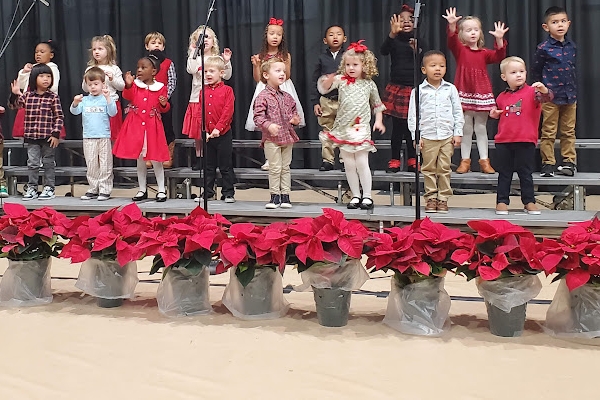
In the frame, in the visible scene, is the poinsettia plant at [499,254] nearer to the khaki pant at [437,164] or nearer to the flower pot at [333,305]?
the flower pot at [333,305]

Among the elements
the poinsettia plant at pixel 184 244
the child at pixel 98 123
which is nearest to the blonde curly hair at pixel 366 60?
the child at pixel 98 123

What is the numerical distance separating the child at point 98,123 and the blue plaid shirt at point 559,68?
3164mm

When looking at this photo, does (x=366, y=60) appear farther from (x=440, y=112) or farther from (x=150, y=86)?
(x=150, y=86)

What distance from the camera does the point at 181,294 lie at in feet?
10.5

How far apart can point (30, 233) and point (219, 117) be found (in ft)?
7.04

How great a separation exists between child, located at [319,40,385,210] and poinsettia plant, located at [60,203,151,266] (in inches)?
74.3

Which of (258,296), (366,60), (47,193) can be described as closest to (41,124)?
(47,193)

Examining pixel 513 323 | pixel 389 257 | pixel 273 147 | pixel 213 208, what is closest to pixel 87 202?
pixel 213 208

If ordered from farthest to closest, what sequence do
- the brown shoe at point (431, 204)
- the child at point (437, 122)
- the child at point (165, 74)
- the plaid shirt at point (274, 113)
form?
the child at point (165, 74) < the plaid shirt at point (274, 113) < the brown shoe at point (431, 204) < the child at point (437, 122)

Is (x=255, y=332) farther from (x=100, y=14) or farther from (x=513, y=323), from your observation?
(x=100, y=14)

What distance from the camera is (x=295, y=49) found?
23.2ft

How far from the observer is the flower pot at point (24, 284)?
340cm

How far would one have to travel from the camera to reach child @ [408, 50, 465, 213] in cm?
457

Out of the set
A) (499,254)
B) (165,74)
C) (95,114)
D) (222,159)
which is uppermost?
(165,74)
